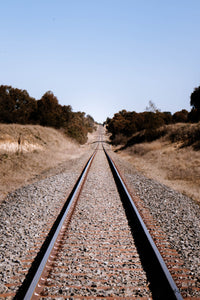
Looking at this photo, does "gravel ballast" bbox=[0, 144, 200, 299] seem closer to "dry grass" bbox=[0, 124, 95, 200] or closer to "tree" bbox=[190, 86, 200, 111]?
"dry grass" bbox=[0, 124, 95, 200]

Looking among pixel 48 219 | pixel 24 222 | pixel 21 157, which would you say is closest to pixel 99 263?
pixel 48 219

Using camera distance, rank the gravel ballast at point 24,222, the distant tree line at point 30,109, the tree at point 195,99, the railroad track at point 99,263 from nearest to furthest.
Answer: the railroad track at point 99,263 → the gravel ballast at point 24,222 → the distant tree line at point 30,109 → the tree at point 195,99

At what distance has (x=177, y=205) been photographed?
6840 millimetres

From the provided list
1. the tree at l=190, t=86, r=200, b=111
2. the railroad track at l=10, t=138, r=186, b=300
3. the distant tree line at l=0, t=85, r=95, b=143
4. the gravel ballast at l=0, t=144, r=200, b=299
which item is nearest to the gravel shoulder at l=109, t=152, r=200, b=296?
the gravel ballast at l=0, t=144, r=200, b=299

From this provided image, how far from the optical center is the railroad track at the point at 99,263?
290 centimetres

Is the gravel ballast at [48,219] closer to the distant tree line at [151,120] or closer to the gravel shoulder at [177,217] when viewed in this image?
the gravel shoulder at [177,217]

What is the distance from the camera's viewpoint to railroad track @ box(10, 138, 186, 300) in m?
2.90

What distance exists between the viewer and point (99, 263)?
3.59 meters

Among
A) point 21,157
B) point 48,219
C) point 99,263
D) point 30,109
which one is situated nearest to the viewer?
point 99,263

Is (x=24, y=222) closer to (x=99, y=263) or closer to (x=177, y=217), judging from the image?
(x=99, y=263)

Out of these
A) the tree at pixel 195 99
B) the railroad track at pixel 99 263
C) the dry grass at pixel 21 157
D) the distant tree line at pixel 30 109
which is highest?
the tree at pixel 195 99

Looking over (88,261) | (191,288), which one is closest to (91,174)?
(88,261)

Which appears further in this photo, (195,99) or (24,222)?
(195,99)

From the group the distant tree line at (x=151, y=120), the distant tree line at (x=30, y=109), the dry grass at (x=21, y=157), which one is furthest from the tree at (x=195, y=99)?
the dry grass at (x=21, y=157)
